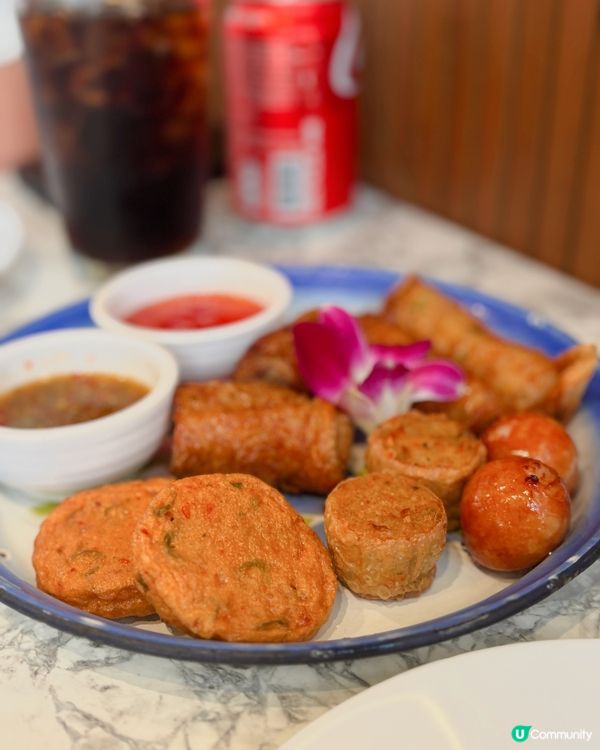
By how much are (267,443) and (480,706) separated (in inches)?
19.2

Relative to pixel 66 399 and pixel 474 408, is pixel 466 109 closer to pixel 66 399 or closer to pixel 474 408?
pixel 474 408

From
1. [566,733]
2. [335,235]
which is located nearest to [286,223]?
[335,235]

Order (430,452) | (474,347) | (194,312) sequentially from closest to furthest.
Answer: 1. (430,452)
2. (474,347)
3. (194,312)

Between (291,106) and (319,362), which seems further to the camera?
(291,106)

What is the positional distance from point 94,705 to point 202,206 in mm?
1260

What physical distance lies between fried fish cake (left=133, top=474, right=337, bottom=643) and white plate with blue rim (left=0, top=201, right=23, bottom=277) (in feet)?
3.17

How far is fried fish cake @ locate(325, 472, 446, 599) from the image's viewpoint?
0.92 m

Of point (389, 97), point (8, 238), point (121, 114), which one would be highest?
point (121, 114)

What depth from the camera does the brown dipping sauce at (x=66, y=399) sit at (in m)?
1.19

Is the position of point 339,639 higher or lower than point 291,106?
lower

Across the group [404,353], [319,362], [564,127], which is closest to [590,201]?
[564,127]

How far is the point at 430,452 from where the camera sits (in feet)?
3.58

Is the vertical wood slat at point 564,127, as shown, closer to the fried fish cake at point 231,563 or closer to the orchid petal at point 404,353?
the orchid petal at point 404,353

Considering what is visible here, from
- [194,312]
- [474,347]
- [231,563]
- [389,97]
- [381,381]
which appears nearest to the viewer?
[231,563]
